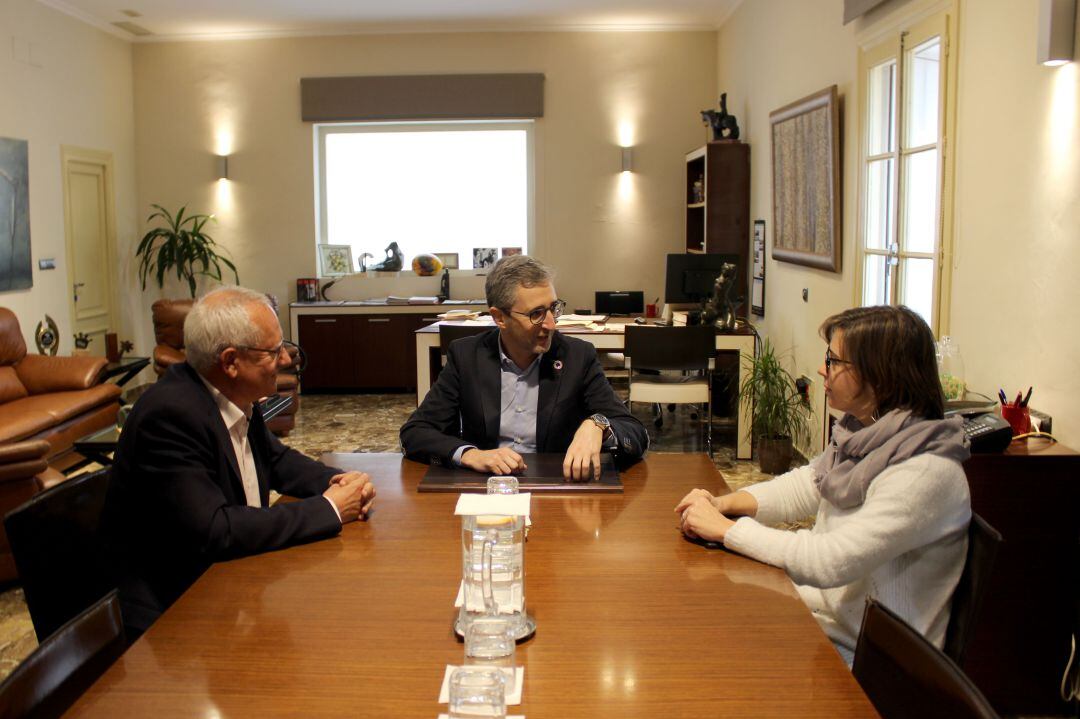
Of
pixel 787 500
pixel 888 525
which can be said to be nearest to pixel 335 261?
pixel 787 500

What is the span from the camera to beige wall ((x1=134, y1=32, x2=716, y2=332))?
9.47 metres

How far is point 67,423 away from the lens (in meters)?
6.20

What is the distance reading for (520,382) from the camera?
3145 millimetres

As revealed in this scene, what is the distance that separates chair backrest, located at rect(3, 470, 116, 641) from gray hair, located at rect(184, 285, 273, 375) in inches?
16.6

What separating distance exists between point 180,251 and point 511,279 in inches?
280

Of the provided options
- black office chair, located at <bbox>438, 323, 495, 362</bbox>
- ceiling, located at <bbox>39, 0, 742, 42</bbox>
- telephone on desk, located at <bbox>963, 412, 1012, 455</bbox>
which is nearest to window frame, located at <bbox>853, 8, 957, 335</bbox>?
telephone on desk, located at <bbox>963, 412, 1012, 455</bbox>

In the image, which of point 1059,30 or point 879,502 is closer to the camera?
point 879,502

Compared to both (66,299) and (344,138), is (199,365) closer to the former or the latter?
(66,299)

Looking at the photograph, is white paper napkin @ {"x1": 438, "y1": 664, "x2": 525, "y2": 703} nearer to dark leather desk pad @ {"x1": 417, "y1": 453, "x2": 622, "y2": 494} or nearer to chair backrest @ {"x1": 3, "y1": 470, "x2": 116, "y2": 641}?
dark leather desk pad @ {"x1": 417, "y1": 453, "x2": 622, "y2": 494}

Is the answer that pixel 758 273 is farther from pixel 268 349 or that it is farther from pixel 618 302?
pixel 268 349

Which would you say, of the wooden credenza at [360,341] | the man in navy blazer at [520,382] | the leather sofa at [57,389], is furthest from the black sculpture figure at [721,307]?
the leather sofa at [57,389]

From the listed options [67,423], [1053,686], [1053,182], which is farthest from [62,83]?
[1053,686]

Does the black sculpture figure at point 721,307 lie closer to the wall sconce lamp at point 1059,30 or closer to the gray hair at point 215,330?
the wall sconce lamp at point 1059,30

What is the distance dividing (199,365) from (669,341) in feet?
14.1
